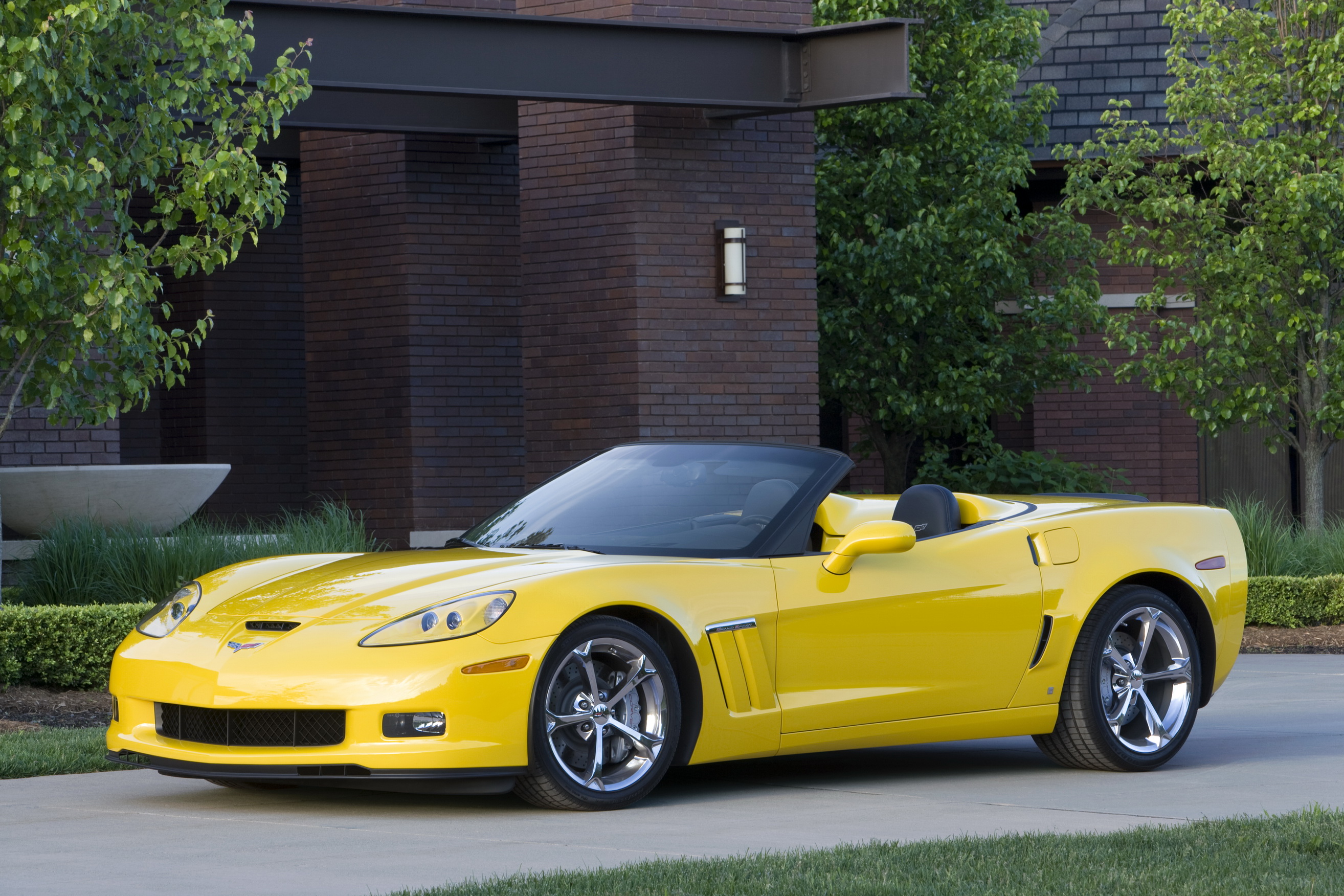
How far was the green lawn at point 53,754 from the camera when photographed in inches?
305

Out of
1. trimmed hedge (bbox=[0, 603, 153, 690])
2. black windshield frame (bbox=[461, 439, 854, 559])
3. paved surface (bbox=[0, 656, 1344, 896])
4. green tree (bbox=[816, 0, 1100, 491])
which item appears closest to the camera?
paved surface (bbox=[0, 656, 1344, 896])

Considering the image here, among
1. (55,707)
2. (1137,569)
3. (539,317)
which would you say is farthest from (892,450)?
(1137,569)

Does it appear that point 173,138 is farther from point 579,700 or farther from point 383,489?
point 383,489

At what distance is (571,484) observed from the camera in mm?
7855

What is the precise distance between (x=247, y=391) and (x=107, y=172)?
30.4ft

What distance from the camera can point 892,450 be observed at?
743 inches

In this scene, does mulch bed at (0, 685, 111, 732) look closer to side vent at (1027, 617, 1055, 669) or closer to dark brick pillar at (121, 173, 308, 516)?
side vent at (1027, 617, 1055, 669)

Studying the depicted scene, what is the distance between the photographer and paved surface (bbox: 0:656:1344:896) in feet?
18.0

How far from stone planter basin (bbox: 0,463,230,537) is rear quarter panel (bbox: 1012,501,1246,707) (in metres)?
6.98

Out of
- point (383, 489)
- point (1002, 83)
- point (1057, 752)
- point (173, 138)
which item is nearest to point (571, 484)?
point (1057, 752)

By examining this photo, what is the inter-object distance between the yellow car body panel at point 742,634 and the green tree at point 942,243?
30.2 ft

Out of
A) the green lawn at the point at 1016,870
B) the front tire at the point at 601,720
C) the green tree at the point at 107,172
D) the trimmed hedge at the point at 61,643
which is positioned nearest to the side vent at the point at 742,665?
the front tire at the point at 601,720

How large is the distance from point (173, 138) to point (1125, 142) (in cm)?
1193

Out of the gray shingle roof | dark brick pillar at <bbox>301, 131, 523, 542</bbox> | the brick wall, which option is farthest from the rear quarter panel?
the gray shingle roof
